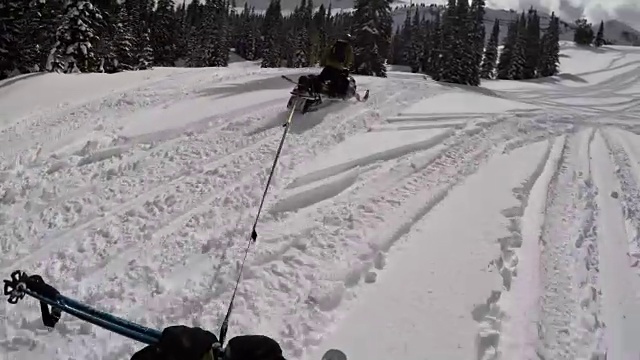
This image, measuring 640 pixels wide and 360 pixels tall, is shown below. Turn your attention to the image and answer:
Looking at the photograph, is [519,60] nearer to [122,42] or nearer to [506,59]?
[506,59]

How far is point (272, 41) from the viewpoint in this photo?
254ft

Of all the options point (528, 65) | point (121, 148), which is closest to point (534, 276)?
point (121, 148)

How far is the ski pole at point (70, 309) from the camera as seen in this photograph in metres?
2.93

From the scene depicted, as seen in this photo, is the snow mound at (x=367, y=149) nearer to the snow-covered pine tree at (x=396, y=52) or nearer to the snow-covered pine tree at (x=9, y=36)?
the snow-covered pine tree at (x=9, y=36)

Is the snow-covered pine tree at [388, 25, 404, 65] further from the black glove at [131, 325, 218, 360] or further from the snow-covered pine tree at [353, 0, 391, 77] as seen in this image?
the black glove at [131, 325, 218, 360]

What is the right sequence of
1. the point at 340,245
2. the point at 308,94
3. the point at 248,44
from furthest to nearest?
the point at 248,44
the point at 308,94
the point at 340,245

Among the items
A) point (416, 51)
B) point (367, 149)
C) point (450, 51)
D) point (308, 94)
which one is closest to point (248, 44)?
point (416, 51)

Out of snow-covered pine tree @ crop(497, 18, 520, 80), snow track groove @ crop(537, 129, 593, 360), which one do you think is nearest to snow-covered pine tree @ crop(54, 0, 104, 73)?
snow track groove @ crop(537, 129, 593, 360)

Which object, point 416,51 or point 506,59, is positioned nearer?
point 506,59

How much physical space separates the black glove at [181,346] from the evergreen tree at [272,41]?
67637 millimetres

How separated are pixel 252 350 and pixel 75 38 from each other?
24870mm

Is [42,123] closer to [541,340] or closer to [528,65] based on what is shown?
[541,340]

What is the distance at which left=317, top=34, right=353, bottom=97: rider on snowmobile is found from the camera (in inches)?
433

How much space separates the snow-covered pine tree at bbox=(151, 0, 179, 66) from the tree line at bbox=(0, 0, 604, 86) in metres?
0.10
